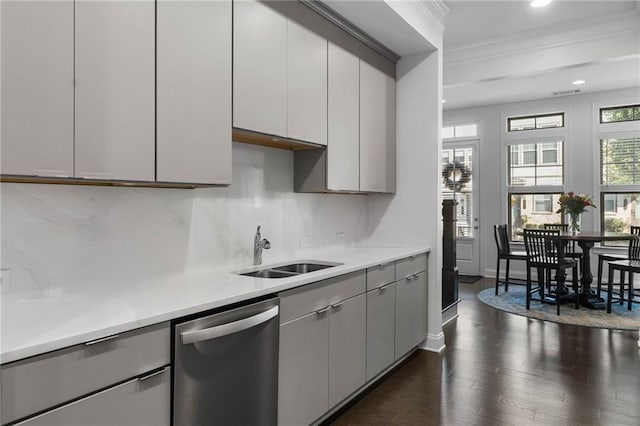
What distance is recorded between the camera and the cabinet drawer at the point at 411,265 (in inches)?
128

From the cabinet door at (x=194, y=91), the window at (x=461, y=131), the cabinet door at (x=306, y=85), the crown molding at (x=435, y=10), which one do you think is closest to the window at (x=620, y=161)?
the window at (x=461, y=131)

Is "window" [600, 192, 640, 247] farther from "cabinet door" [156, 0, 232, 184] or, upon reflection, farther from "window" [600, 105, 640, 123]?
"cabinet door" [156, 0, 232, 184]

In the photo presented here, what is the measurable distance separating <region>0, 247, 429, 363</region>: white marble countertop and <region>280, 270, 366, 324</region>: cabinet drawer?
49 millimetres

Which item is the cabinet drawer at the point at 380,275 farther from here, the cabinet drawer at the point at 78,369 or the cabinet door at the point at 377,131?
the cabinet drawer at the point at 78,369

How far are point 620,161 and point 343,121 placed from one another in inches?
216

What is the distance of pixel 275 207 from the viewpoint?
3037 mm

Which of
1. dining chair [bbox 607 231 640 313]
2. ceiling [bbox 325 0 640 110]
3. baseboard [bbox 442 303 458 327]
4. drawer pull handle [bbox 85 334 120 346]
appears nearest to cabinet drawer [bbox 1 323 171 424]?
drawer pull handle [bbox 85 334 120 346]

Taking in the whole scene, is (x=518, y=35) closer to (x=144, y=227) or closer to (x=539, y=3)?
(x=539, y=3)

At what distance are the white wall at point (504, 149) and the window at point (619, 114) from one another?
11cm

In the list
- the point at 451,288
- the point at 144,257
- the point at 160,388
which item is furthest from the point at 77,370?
the point at 451,288

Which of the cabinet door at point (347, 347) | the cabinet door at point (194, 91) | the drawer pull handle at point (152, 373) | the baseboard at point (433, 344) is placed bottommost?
the baseboard at point (433, 344)

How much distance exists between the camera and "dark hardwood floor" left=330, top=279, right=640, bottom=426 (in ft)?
8.62

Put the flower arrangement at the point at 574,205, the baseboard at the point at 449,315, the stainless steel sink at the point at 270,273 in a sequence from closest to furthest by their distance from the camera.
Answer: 1. the stainless steel sink at the point at 270,273
2. the baseboard at the point at 449,315
3. the flower arrangement at the point at 574,205

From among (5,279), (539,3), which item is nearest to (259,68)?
(5,279)
